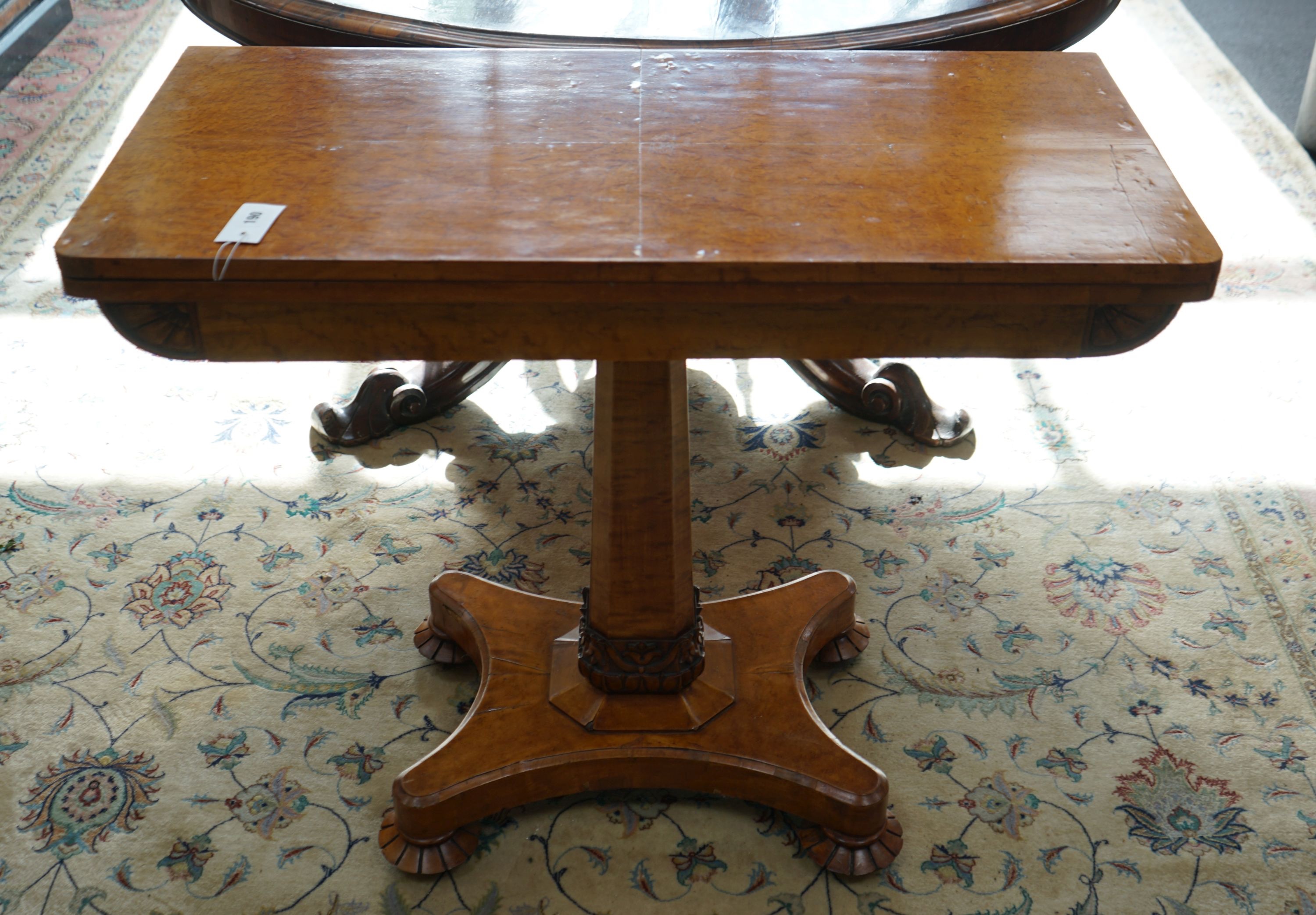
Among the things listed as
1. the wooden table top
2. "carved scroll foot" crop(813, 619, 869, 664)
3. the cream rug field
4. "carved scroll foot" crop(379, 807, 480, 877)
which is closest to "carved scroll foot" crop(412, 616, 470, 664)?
the cream rug field

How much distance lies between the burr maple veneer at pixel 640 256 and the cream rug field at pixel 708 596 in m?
0.10

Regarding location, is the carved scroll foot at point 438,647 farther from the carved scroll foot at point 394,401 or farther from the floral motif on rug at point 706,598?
the carved scroll foot at point 394,401

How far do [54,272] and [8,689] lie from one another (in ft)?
3.74

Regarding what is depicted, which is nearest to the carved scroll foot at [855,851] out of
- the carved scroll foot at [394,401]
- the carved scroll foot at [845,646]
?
the carved scroll foot at [845,646]

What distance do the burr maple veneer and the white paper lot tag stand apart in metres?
0.01

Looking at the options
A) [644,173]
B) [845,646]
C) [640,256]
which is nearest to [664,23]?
[644,173]

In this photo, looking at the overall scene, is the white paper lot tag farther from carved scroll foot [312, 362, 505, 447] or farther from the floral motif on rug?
carved scroll foot [312, 362, 505, 447]

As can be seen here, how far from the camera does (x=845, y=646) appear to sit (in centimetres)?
148

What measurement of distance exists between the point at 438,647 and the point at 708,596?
0.38 metres

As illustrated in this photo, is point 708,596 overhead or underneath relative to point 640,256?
underneath

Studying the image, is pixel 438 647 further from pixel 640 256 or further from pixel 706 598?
pixel 640 256

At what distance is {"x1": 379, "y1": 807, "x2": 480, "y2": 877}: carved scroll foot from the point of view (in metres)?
1.21

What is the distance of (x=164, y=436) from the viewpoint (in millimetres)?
1872

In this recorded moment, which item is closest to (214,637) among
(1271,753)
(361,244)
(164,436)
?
(164,436)
